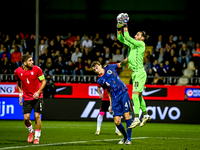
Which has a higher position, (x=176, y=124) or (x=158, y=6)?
(x=158, y=6)

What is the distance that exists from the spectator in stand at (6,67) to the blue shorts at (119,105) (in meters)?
12.7

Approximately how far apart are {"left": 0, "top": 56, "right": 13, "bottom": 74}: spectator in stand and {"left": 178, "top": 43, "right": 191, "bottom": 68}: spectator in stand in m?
8.96

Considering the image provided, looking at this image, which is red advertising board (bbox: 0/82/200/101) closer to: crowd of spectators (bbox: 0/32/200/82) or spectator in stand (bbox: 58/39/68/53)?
crowd of spectators (bbox: 0/32/200/82)

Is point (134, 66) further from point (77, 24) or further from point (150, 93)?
point (77, 24)

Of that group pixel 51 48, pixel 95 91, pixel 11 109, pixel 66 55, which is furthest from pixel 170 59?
pixel 11 109

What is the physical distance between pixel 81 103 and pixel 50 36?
10.7 metres

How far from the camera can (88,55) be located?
2202 centimetres

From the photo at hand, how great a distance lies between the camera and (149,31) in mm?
27578

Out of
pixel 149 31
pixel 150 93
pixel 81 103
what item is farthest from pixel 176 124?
pixel 149 31

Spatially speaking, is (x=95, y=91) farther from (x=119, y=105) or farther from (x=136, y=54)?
(x=119, y=105)

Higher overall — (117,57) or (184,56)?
(184,56)

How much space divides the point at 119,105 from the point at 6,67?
13.1 metres

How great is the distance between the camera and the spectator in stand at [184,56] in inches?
821

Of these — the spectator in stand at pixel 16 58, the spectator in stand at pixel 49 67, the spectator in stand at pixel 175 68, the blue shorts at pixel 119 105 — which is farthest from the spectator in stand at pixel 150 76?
the blue shorts at pixel 119 105
